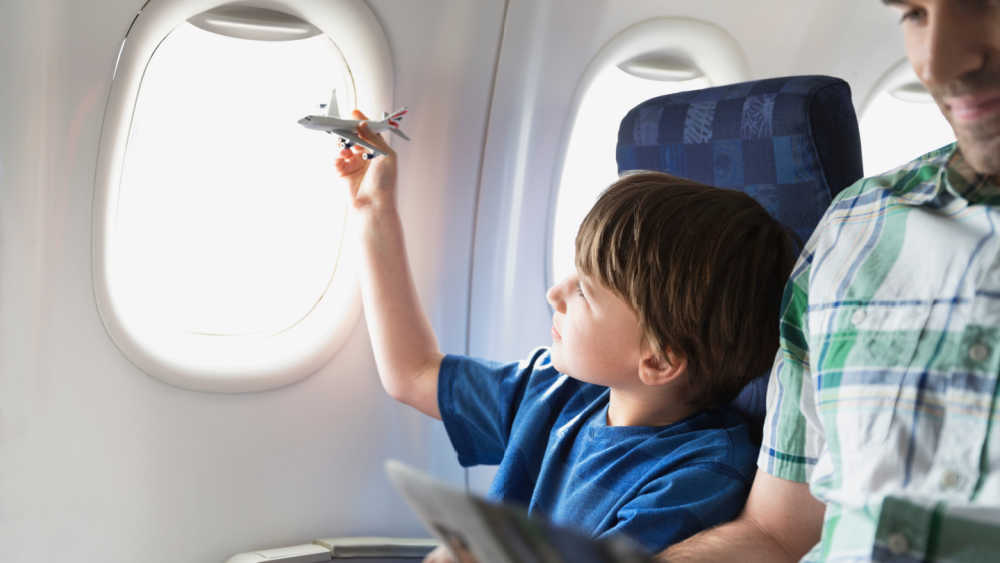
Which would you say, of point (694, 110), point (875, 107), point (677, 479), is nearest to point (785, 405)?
point (677, 479)

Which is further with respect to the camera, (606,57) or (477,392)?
(606,57)

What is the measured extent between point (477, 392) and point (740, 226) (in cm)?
65

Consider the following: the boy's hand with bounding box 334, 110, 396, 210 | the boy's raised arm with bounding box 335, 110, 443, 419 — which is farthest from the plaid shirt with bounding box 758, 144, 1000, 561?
the boy's hand with bounding box 334, 110, 396, 210

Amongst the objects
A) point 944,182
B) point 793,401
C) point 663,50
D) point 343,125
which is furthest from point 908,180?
point 663,50

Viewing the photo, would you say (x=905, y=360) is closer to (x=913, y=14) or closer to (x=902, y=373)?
(x=902, y=373)

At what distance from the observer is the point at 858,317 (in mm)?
1279

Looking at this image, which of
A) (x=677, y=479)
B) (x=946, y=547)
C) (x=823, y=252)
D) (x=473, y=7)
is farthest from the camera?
(x=473, y=7)

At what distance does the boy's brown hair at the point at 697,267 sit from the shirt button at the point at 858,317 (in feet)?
1.06

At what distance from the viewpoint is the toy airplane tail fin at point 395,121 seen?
76.7 inches

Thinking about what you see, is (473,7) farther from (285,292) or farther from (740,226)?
(740,226)

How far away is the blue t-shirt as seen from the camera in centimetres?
151

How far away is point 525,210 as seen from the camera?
2.46m

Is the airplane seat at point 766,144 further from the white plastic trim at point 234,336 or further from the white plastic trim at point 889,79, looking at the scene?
the white plastic trim at point 889,79

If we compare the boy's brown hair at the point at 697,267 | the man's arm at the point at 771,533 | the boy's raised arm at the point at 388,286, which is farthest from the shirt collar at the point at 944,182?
the boy's raised arm at the point at 388,286
